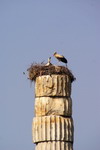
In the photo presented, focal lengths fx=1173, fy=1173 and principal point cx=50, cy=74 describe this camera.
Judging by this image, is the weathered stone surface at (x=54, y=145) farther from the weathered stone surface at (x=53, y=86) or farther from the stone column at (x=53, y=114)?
the weathered stone surface at (x=53, y=86)

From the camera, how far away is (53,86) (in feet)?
128

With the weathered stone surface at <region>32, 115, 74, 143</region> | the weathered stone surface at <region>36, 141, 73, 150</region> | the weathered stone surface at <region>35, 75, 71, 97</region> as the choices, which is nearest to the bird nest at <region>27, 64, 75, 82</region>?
the weathered stone surface at <region>35, 75, 71, 97</region>

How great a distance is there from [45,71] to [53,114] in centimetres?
156

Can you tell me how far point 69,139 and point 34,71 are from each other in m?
2.74

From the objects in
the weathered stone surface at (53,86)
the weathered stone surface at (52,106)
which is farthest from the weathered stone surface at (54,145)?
the weathered stone surface at (53,86)

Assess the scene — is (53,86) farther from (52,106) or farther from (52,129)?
(52,129)

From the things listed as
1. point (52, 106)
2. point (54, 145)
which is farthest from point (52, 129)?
point (52, 106)

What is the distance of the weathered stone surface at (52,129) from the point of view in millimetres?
38625

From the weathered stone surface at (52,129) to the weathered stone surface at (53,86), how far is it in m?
0.82

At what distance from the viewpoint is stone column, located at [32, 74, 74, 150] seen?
38625 millimetres

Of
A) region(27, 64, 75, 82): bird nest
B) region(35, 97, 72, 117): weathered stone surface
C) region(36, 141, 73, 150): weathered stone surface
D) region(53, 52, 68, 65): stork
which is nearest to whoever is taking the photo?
region(36, 141, 73, 150): weathered stone surface

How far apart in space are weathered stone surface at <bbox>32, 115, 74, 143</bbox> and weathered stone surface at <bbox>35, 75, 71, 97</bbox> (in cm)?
82

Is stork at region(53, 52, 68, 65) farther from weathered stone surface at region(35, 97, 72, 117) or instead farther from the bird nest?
weathered stone surface at region(35, 97, 72, 117)

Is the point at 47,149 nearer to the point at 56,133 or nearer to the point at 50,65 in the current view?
the point at 56,133
